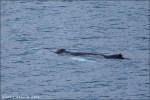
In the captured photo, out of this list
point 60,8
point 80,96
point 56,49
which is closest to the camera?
point 80,96

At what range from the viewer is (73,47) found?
48750mm

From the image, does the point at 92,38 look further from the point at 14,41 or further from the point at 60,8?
the point at 60,8

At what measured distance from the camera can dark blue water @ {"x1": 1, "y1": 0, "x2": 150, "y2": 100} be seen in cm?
3847

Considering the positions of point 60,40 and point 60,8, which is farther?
point 60,8

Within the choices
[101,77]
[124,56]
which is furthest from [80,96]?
[124,56]

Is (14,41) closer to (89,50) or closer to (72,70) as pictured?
(89,50)

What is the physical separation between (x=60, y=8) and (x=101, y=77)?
26.6 metres

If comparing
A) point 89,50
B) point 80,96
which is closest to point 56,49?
point 89,50

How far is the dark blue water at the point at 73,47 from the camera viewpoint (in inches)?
1515

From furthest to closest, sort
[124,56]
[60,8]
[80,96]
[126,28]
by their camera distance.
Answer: [60,8] < [126,28] < [124,56] < [80,96]

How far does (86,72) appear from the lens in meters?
41.4

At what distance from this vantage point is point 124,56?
45219mm

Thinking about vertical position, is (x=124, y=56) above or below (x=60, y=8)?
above

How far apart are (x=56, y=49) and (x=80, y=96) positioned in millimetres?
11548
